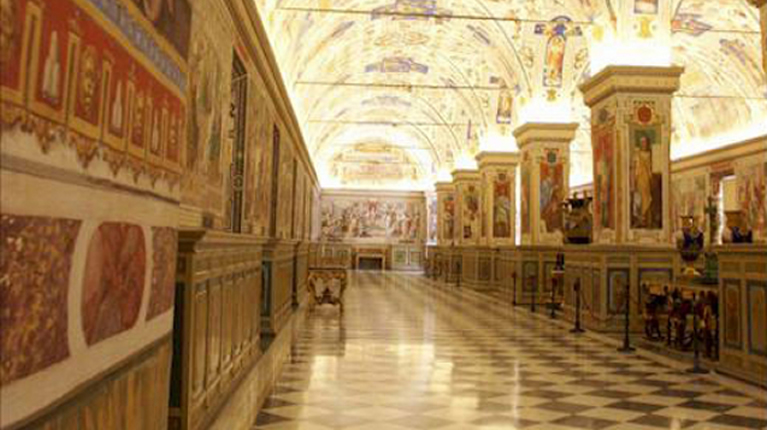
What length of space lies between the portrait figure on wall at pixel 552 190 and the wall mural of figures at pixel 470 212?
1128 cm

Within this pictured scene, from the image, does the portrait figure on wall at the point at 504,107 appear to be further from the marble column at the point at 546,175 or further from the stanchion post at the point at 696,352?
the stanchion post at the point at 696,352

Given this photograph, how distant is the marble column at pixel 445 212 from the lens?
127 feet

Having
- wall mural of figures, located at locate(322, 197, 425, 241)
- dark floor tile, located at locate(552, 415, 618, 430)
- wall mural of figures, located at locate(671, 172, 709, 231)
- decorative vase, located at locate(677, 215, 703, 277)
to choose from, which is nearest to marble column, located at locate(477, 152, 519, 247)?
wall mural of figures, located at locate(671, 172, 709, 231)

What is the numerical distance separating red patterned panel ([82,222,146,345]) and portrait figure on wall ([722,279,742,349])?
7.96 meters

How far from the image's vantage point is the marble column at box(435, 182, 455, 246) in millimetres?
38656

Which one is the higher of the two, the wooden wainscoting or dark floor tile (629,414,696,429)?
the wooden wainscoting

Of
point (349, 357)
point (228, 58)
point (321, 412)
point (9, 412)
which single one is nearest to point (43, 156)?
point (9, 412)

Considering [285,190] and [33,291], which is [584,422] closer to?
[33,291]

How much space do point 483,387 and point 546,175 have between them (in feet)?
43.1

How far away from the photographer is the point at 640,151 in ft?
43.2

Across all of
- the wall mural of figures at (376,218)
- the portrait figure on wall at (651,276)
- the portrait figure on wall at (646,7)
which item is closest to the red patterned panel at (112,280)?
the portrait figure on wall at (651,276)

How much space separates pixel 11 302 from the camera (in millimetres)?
2035

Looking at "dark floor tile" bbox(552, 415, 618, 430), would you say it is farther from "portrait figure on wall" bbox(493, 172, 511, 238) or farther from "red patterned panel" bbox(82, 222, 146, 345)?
"portrait figure on wall" bbox(493, 172, 511, 238)

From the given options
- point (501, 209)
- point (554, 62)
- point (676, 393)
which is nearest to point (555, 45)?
point (554, 62)
